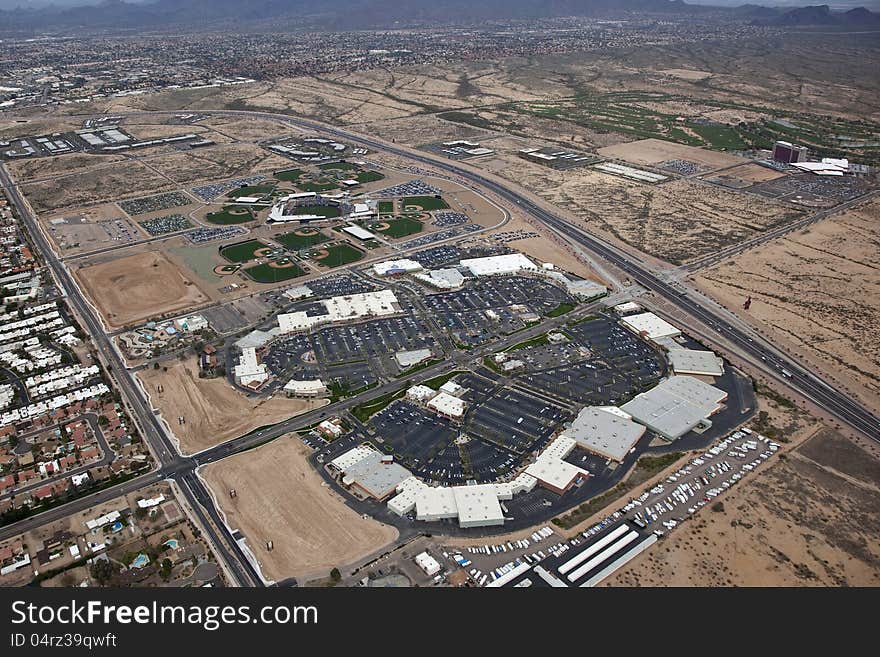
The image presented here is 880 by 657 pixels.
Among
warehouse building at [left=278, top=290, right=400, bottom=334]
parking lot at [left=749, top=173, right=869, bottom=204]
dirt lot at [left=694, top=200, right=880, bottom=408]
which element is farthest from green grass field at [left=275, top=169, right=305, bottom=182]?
parking lot at [left=749, top=173, right=869, bottom=204]

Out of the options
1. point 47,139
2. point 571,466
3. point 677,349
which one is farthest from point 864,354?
point 47,139

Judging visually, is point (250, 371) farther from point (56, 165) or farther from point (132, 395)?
point (56, 165)

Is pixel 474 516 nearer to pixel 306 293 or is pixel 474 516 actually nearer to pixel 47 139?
pixel 306 293

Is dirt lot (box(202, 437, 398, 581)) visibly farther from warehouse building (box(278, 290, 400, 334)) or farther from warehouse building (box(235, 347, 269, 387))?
warehouse building (box(278, 290, 400, 334))

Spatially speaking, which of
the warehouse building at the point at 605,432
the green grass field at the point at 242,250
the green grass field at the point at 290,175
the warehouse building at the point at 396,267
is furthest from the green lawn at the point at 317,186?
the warehouse building at the point at 605,432

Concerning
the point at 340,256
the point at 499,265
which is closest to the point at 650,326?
the point at 499,265
